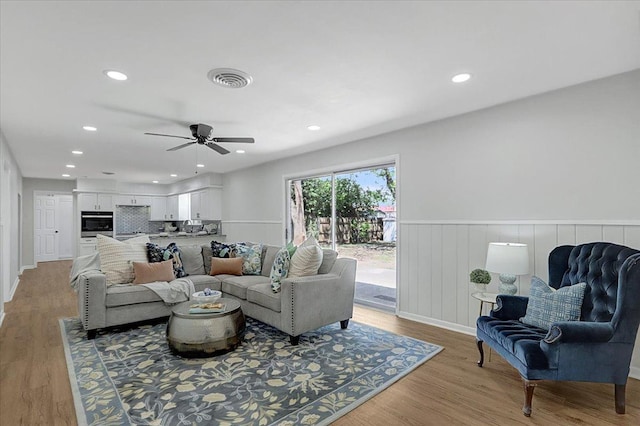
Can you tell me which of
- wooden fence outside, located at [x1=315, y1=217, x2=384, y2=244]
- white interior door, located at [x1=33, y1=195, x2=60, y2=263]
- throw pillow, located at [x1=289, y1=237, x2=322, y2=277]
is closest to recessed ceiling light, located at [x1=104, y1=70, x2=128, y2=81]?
throw pillow, located at [x1=289, y1=237, x2=322, y2=277]

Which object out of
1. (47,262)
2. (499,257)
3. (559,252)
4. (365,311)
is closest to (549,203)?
(559,252)

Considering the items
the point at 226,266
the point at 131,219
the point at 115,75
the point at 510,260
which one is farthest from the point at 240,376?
the point at 131,219

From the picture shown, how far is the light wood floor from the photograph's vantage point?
83.3 inches

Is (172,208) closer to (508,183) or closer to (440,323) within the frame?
(440,323)

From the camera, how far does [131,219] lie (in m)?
10.3

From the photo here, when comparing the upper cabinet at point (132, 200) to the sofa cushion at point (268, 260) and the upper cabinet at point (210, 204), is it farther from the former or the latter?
the sofa cushion at point (268, 260)

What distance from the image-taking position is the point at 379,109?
3.57m

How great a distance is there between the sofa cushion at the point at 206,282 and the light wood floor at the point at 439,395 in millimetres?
1444

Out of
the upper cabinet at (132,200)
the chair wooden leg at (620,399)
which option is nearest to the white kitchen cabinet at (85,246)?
the upper cabinet at (132,200)

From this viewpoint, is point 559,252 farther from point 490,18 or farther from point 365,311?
point 365,311

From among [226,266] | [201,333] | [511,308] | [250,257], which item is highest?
[250,257]

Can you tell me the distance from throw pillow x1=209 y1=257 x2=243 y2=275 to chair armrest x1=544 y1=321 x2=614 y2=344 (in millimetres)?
3594

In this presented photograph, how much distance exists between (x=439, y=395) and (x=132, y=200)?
33.9 ft

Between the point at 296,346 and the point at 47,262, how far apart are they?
9988mm
